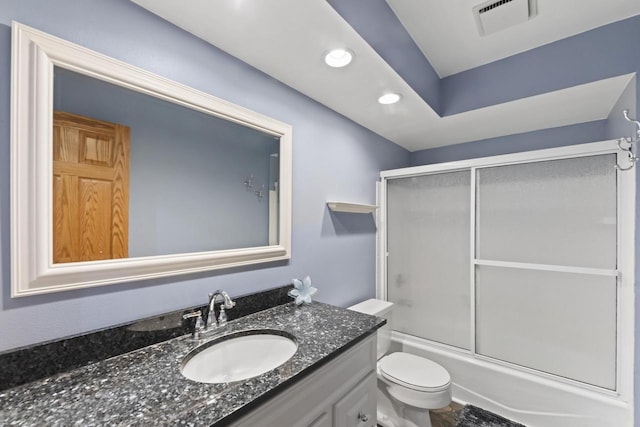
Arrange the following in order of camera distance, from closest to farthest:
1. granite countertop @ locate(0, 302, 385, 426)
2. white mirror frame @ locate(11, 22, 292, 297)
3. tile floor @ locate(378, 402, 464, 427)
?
granite countertop @ locate(0, 302, 385, 426), white mirror frame @ locate(11, 22, 292, 297), tile floor @ locate(378, 402, 464, 427)

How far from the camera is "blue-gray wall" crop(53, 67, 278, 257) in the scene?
97cm

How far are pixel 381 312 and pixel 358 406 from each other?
908 mm

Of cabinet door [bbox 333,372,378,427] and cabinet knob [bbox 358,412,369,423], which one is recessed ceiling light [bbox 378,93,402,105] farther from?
cabinet knob [bbox 358,412,369,423]

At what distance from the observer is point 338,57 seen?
1.34 m

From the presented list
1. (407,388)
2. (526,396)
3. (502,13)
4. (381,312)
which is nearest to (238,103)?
(502,13)

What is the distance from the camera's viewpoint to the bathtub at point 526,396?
5.30 feet

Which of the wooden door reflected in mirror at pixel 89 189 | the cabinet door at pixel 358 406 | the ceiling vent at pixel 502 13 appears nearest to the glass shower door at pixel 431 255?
the ceiling vent at pixel 502 13

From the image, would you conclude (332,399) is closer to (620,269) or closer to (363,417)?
(363,417)

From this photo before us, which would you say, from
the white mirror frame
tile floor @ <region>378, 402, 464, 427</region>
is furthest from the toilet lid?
the white mirror frame

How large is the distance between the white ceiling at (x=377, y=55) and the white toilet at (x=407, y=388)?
153 centimetres

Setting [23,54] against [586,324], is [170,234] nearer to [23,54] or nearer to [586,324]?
[23,54]

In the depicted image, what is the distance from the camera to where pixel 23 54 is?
777mm

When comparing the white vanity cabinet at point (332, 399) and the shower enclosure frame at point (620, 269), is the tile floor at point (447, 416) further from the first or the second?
the white vanity cabinet at point (332, 399)

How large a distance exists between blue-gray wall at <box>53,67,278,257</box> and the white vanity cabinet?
0.69 metres
